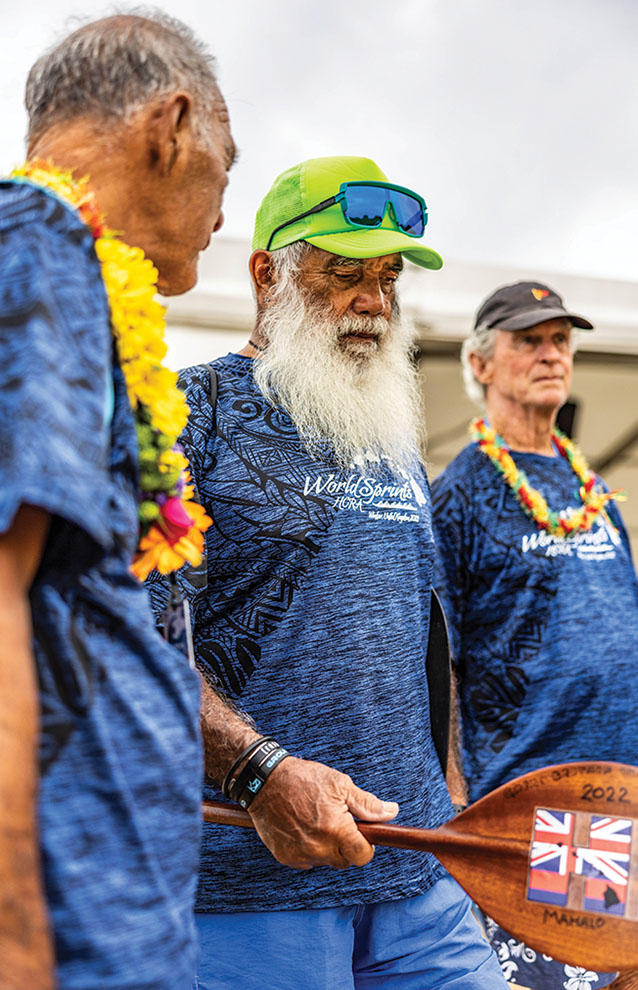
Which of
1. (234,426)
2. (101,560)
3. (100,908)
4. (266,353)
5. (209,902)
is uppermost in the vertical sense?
(266,353)

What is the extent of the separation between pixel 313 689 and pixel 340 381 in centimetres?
73

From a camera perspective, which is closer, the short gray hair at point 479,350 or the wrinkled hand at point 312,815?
the wrinkled hand at point 312,815

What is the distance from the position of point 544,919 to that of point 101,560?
3.97 ft

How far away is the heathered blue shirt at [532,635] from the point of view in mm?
3100

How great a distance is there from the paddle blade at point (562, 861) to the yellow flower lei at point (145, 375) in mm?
894

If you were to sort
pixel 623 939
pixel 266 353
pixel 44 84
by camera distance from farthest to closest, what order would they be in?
pixel 266 353
pixel 623 939
pixel 44 84

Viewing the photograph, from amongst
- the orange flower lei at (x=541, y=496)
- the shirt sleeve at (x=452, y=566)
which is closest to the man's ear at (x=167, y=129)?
the shirt sleeve at (x=452, y=566)

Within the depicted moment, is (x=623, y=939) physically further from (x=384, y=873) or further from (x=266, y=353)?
(x=266, y=353)

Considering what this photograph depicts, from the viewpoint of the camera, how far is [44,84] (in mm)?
1336

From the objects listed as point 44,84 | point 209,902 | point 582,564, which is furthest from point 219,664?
point 582,564

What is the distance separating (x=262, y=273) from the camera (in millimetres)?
2561

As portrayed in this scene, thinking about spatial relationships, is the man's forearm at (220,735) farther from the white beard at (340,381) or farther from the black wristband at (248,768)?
the white beard at (340,381)

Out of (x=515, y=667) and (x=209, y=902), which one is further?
(x=515, y=667)

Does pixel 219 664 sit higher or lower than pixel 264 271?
lower
